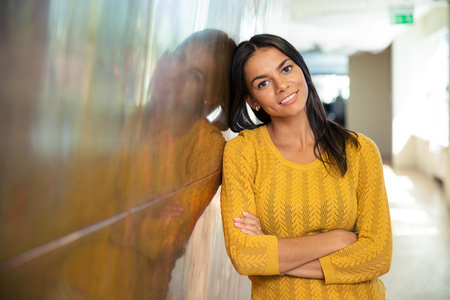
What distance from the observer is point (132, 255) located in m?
0.69

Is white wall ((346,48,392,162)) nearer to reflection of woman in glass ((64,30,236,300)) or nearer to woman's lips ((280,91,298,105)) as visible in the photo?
woman's lips ((280,91,298,105))

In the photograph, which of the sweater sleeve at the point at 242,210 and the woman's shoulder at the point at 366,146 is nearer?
the sweater sleeve at the point at 242,210

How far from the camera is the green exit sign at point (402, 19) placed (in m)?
7.20

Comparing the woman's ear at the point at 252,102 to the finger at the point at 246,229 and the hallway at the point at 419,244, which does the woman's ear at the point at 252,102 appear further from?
the hallway at the point at 419,244

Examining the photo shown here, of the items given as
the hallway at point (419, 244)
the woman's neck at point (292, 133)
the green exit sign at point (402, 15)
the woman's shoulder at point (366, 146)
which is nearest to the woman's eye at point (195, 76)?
the woman's neck at point (292, 133)

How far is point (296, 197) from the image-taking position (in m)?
1.34

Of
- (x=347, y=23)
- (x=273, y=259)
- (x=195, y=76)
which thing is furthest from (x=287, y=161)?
(x=347, y=23)

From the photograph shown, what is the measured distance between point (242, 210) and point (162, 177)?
510 mm

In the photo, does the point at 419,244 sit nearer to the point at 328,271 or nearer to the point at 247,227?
the point at 328,271

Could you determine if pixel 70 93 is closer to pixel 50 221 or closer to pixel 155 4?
pixel 50 221

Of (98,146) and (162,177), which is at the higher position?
(98,146)

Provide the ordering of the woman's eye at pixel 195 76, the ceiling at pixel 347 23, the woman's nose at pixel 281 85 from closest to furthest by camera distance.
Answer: the woman's eye at pixel 195 76
the woman's nose at pixel 281 85
the ceiling at pixel 347 23

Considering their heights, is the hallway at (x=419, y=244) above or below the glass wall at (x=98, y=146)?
below

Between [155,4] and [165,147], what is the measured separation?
0.92 ft
